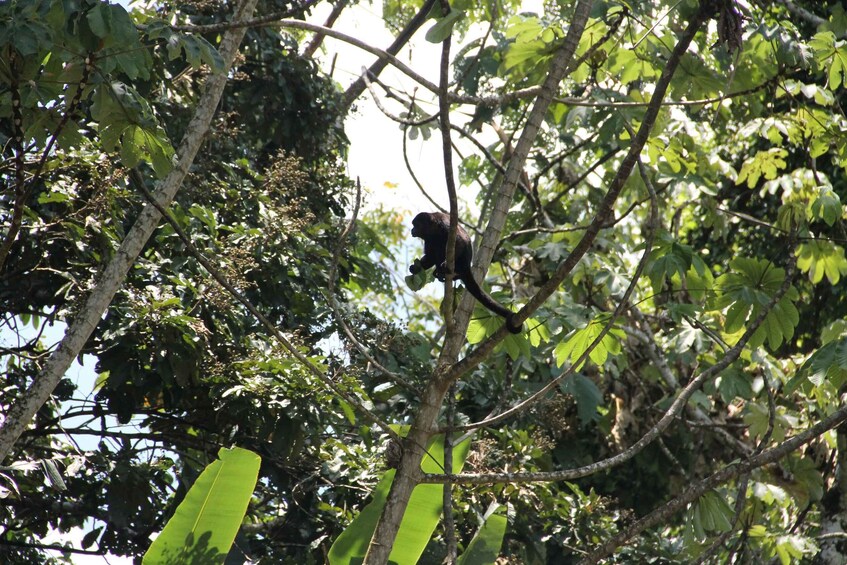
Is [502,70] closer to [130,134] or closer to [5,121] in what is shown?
[130,134]

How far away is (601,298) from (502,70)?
3036 mm

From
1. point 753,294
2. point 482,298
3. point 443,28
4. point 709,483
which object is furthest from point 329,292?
point 753,294

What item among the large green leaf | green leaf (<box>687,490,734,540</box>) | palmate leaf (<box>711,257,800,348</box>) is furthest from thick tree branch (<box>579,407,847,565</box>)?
the large green leaf

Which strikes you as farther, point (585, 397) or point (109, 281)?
point (585, 397)

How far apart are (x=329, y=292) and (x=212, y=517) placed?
1436 millimetres

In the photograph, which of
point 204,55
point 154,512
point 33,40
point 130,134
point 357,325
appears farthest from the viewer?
point 357,325

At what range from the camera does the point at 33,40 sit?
281 cm

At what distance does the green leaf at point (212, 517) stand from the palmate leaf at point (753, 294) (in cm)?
254

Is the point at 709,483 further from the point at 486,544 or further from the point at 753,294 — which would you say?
the point at 486,544

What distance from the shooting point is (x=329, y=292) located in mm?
3469

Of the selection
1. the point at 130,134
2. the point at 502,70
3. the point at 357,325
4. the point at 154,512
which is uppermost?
the point at 502,70

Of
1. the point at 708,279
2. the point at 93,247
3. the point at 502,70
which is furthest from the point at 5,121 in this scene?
the point at 708,279

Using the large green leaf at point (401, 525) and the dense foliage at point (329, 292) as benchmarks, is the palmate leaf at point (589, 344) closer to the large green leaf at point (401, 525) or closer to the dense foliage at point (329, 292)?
the dense foliage at point (329, 292)

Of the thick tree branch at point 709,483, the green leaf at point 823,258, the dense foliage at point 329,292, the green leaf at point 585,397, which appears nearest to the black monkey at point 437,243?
the dense foliage at point 329,292
